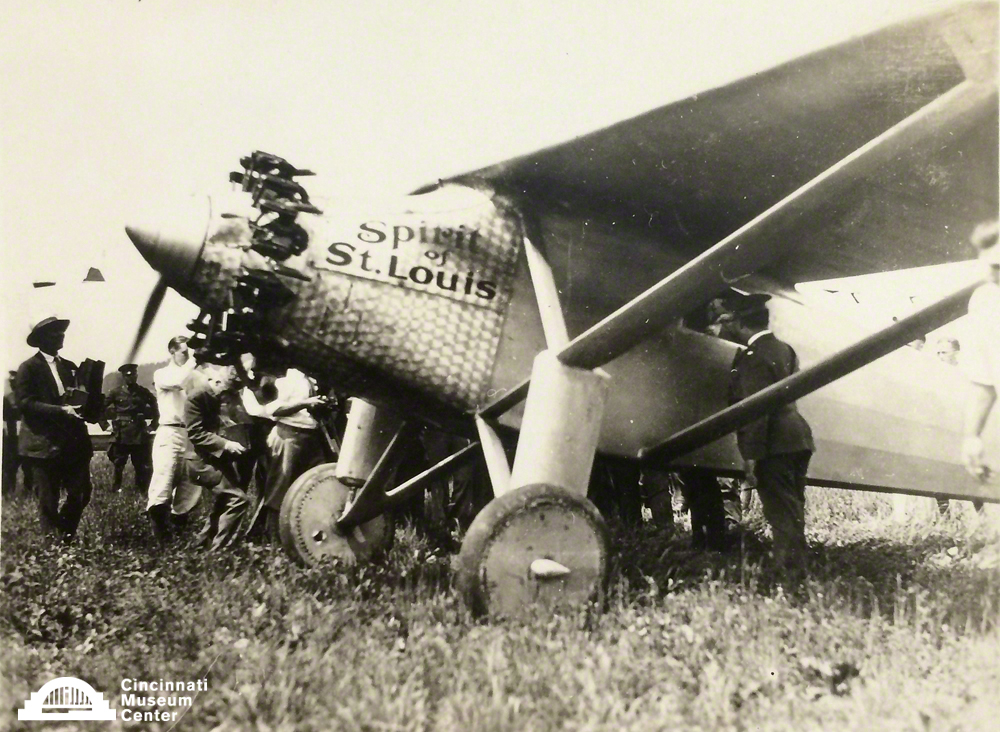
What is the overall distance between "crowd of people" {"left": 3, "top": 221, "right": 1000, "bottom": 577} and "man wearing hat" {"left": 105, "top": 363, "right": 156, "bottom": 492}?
0.03 m

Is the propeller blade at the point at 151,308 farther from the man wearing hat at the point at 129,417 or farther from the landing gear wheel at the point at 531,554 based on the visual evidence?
the man wearing hat at the point at 129,417

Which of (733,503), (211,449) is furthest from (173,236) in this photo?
(733,503)

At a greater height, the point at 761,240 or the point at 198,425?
the point at 761,240

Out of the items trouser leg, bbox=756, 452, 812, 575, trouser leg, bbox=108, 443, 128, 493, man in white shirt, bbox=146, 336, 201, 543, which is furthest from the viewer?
trouser leg, bbox=108, 443, 128, 493

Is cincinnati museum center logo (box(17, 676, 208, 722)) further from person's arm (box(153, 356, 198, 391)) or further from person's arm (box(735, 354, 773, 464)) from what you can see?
person's arm (box(153, 356, 198, 391))

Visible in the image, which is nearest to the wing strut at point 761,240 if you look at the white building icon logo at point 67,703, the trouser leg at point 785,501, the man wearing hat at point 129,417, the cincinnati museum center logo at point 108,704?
the trouser leg at point 785,501

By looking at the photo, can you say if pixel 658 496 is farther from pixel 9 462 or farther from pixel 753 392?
pixel 9 462

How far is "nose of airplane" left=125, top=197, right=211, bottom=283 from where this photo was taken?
354 cm

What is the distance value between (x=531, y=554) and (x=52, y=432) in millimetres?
3428

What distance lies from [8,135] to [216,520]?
328 cm

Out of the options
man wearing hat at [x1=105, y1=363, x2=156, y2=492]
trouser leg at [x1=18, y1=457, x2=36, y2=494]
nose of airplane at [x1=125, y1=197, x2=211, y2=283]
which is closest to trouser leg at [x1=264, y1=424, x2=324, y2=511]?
trouser leg at [x1=18, y1=457, x2=36, y2=494]

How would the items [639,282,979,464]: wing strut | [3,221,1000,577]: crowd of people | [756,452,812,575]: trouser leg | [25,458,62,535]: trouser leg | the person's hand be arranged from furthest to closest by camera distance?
[25,458,62,535]: trouser leg < [756,452,812,575]: trouser leg < [3,221,1000,577]: crowd of people < [639,282,979,464]: wing strut < the person's hand

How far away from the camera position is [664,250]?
4359 mm

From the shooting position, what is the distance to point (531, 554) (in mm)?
3119
